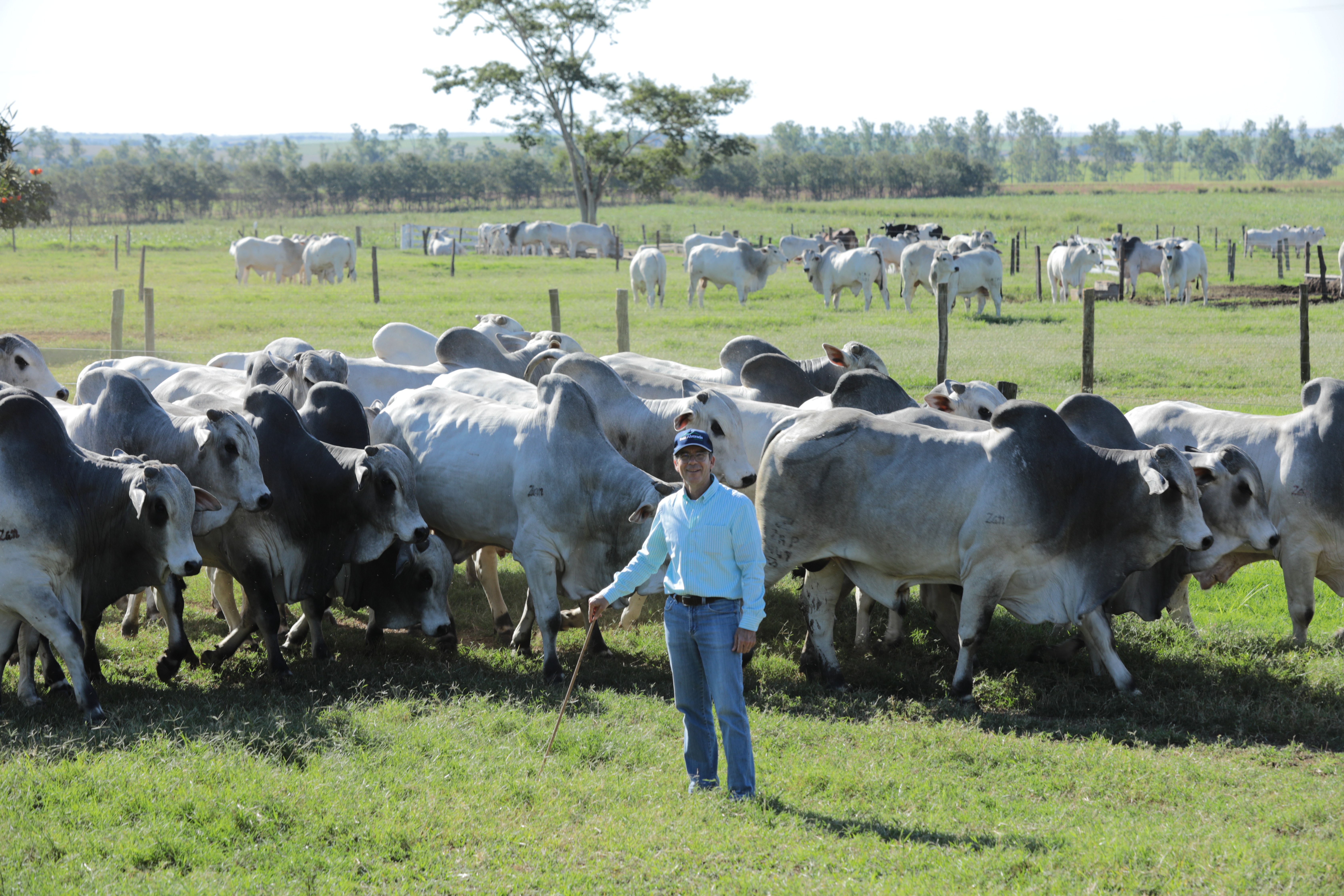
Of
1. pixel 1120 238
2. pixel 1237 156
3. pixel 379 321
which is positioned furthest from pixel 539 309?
pixel 1237 156

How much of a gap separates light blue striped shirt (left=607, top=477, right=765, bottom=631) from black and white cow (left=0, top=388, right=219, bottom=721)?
2764mm

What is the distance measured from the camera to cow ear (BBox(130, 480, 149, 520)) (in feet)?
20.1

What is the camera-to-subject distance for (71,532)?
6.27 meters

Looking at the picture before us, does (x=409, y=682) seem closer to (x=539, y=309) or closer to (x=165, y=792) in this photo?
(x=165, y=792)

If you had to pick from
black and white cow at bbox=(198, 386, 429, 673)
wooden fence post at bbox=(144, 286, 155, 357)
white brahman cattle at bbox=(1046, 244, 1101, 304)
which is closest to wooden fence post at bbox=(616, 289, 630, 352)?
wooden fence post at bbox=(144, 286, 155, 357)

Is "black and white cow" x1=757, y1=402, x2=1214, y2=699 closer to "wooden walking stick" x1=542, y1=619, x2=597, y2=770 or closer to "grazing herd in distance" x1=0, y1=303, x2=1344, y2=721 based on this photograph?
"grazing herd in distance" x1=0, y1=303, x2=1344, y2=721

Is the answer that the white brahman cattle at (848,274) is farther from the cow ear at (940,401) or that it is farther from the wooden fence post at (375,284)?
the cow ear at (940,401)

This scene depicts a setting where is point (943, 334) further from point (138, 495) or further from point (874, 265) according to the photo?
point (138, 495)

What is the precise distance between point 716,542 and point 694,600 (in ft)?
0.97

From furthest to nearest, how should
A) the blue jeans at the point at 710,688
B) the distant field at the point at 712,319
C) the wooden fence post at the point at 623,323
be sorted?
the distant field at the point at 712,319 < the wooden fence post at the point at 623,323 < the blue jeans at the point at 710,688

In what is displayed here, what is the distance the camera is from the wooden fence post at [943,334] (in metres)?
16.3

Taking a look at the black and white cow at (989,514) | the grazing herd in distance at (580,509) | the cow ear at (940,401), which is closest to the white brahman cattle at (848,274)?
the cow ear at (940,401)

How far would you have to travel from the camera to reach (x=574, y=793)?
17.5ft

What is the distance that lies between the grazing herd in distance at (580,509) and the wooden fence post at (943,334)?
778cm
